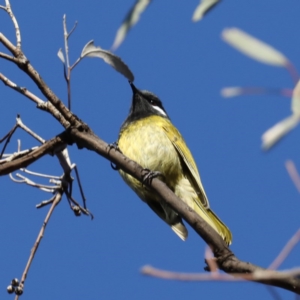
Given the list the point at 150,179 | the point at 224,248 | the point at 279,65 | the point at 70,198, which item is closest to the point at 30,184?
the point at 70,198

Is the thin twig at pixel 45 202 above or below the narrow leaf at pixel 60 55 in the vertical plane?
below

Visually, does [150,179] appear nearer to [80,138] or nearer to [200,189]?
[80,138]

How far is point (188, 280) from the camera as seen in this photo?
0.82 m

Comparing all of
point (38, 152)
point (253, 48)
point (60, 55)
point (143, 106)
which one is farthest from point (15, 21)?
point (143, 106)

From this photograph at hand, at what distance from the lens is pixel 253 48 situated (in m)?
1.04

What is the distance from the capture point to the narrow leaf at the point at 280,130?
93 centimetres

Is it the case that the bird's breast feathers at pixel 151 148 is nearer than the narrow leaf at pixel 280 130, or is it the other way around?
the narrow leaf at pixel 280 130

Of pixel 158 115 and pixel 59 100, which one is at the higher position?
pixel 158 115

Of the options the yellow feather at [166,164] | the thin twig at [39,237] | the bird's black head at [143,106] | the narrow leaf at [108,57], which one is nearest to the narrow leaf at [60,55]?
the narrow leaf at [108,57]

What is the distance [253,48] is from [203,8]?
23 cm

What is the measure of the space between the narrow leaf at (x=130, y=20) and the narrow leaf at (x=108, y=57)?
1.24 m

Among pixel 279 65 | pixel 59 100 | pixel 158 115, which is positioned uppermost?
pixel 158 115

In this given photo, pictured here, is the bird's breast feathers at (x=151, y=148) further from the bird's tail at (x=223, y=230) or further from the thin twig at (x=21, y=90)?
the thin twig at (x=21, y=90)

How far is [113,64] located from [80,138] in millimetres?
371
